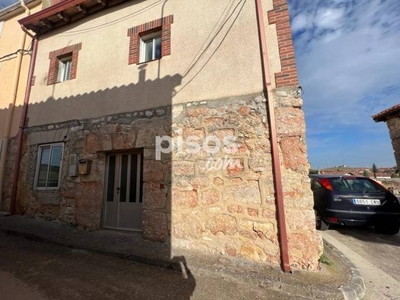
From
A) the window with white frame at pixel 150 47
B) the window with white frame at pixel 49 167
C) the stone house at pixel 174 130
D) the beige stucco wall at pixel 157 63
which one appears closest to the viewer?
the stone house at pixel 174 130

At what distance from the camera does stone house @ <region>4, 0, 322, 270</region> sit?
3.31m

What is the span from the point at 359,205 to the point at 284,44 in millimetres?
3759

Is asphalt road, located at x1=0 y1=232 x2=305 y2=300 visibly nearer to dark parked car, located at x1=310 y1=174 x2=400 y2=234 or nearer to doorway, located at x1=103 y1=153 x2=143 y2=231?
doorway, located at x1=103 y1=153 x2=143 y2=231

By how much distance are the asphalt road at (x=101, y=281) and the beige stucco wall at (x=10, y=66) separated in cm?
476

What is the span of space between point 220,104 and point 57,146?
4499 millimetres

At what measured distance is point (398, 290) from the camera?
260cm

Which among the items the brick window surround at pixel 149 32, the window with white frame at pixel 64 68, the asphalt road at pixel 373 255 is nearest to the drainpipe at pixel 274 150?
the asphalt road at pixel 373 255

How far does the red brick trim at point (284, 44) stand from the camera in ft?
11.3

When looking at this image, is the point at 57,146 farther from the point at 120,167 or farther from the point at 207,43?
the point at 207,43

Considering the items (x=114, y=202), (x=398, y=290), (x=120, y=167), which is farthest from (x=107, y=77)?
(x=398, y=290)

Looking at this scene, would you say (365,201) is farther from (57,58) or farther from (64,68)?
(57,58)

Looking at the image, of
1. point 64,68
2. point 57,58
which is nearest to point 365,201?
point 64,68

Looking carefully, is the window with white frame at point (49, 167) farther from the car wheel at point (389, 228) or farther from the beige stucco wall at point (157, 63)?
the car wheel at point (389, 228)

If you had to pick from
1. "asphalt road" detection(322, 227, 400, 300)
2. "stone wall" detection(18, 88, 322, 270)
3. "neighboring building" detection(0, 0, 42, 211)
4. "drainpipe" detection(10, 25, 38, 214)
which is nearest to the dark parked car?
"asphalt road" detection(322, 227, 400, 300)
